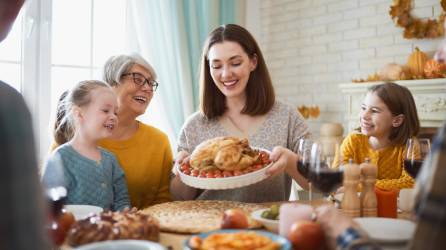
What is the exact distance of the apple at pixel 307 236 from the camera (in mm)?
1079

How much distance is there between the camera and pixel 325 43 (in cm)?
432

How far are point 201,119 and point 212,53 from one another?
323 millimetres

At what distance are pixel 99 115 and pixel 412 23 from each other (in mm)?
2777

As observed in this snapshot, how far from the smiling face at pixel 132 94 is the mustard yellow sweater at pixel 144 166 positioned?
128 mm

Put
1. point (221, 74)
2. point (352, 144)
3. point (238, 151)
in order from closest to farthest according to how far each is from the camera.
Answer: point (238, 151) < point (221, 74) < point (352, 144)

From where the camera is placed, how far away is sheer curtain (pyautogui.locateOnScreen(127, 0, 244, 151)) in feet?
12.5

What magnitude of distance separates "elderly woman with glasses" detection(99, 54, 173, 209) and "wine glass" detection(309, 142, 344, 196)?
1.01 metres

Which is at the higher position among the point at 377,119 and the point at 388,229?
the point at 377,119

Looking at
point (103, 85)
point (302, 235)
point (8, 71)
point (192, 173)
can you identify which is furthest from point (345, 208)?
point (8, 71)

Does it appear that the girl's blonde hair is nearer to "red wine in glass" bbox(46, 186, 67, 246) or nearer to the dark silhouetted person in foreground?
"red wine in glass" bbox(46, 186, 67, 246)

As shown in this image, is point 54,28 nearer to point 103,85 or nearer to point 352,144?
point 103,85

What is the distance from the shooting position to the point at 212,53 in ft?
7.23

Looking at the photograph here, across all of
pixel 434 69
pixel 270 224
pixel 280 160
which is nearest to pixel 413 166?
pixel 280 160

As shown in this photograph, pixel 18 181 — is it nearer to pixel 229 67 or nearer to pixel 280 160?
pixel 280 160
